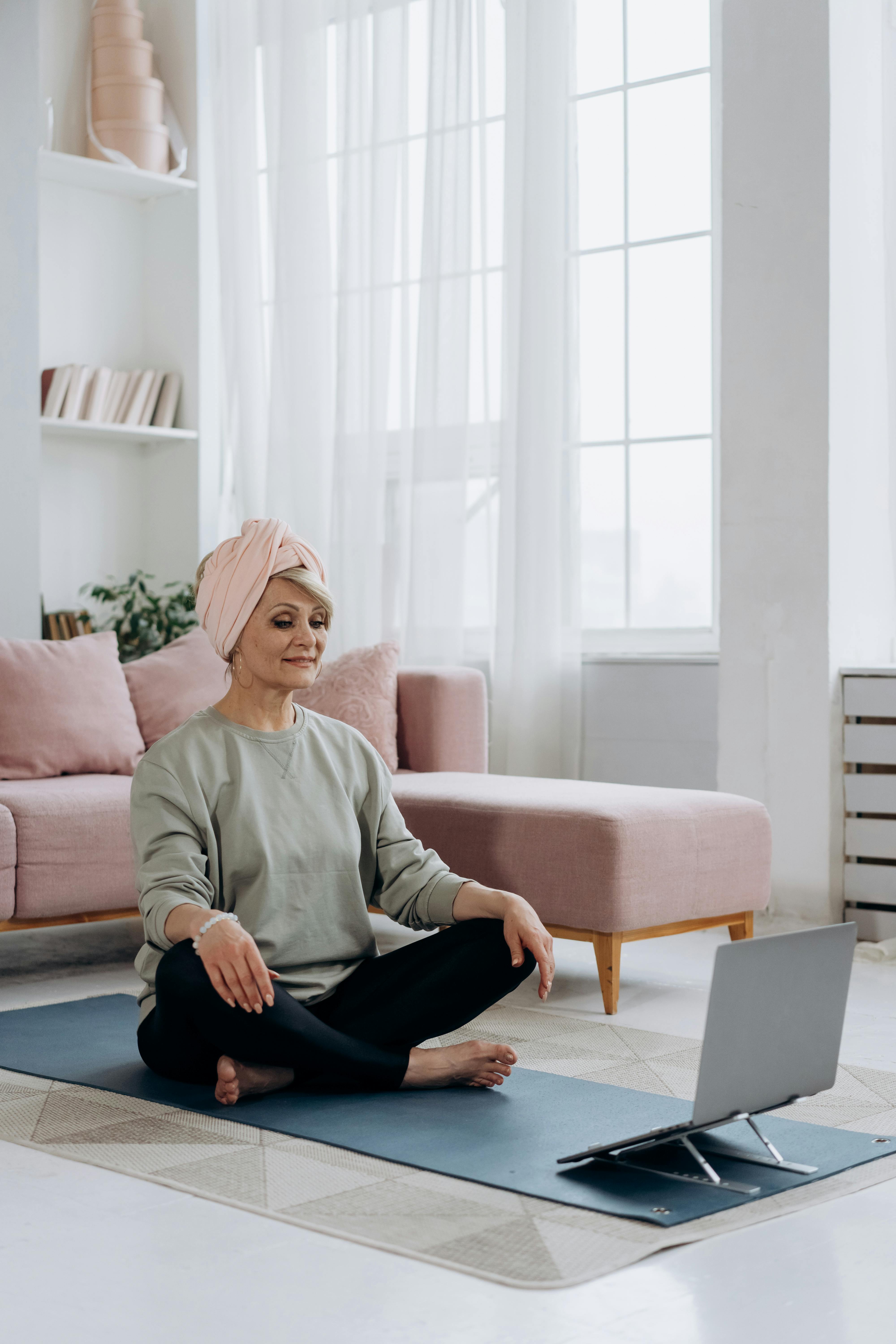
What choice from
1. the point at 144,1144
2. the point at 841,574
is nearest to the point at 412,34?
the point at 841,574

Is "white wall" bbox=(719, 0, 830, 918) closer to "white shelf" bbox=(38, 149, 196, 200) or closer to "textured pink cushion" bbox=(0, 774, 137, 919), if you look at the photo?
"textured pink cushion" bbox=(0, 774, 137, 919)

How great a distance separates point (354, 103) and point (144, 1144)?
4283 mm

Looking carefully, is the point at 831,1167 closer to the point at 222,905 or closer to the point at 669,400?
the point at 222,905

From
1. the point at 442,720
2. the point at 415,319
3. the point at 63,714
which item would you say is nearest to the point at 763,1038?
the point at 442,720

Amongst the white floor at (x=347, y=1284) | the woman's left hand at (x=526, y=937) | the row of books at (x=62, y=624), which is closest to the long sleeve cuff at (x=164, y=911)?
the white floor at (x=347, y=1284)

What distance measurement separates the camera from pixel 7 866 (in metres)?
3.40

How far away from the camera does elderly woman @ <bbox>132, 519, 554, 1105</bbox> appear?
7.85 ft

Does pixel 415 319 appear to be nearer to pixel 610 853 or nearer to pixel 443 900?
pixel 610 853

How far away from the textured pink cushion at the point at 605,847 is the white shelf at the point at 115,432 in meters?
2.54

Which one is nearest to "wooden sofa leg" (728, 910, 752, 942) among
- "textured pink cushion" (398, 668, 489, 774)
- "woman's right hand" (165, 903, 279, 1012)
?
"textured pink cushion" (398, 668, 489, 774)

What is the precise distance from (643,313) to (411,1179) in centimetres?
358

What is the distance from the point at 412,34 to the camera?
17.8 feet

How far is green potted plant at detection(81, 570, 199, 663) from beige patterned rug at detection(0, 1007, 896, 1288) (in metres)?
3.19

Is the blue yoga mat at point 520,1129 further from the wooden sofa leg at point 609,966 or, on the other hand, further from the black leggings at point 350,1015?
the wooden sofa leg at point 609,966
